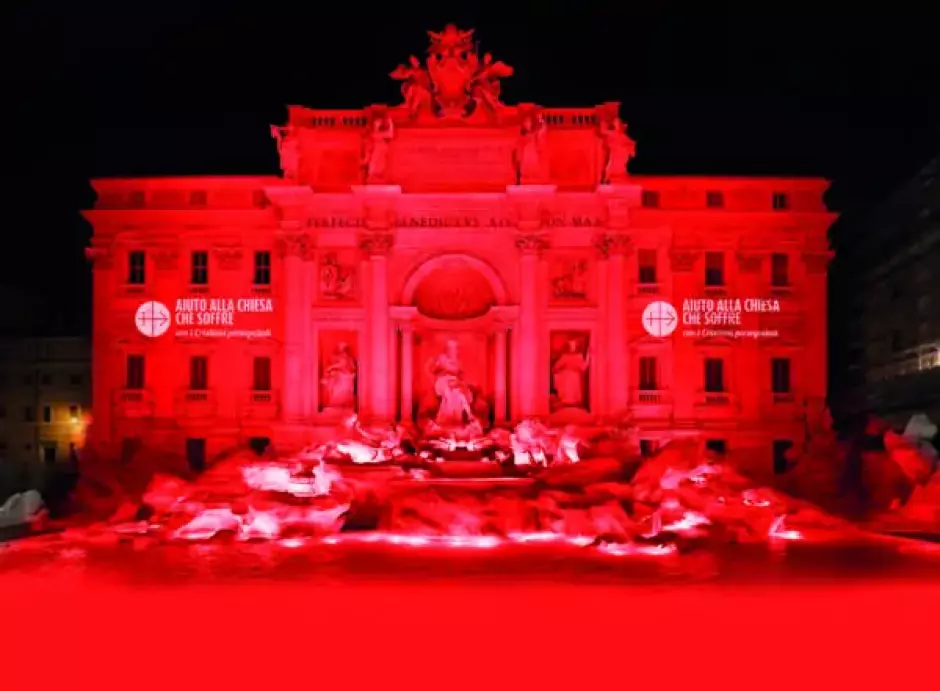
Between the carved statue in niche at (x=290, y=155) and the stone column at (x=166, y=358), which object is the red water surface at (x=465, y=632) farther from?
the carved statue in niche at (x=290, y=155)

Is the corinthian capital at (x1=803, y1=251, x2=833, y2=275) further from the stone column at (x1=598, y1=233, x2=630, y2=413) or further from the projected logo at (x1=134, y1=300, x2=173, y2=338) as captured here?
the projected logo at (x1=134, y1=300, x2=173, y2=338)

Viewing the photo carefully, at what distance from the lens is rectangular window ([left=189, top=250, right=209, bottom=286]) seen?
4069cm

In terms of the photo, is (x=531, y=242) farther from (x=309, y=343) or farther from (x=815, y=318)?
(x=815, y=318)

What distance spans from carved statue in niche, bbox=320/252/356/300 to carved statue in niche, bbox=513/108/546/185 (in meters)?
7.75

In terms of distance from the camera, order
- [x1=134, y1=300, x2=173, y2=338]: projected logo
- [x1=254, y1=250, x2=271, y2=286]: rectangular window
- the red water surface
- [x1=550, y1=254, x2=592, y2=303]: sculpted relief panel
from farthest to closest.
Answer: [x1=254, y1=250, x2=271, y2=286]: rectangular window < [x1=134, y1=300, x2=173, y2=338]: projected logo < [x1=550, y1=254, x2=592, y2=303]: sculpted relief panel < the red water surface

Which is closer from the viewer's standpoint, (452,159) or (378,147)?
(378,147)

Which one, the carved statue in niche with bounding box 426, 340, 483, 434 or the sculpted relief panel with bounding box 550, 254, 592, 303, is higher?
the sculpted relief panel with bounding box 550, 254, 592, 303

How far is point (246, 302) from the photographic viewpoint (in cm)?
4047

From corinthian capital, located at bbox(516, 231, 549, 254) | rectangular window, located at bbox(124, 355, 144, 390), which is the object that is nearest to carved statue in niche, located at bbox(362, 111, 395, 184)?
corinthian capital, located at bbox(516, 231, 549, 254)

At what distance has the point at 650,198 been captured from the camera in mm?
40656

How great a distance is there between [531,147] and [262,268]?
465 inches

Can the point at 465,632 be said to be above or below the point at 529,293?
below

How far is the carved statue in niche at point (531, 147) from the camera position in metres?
39.1

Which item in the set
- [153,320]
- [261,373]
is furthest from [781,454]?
[153,320]
